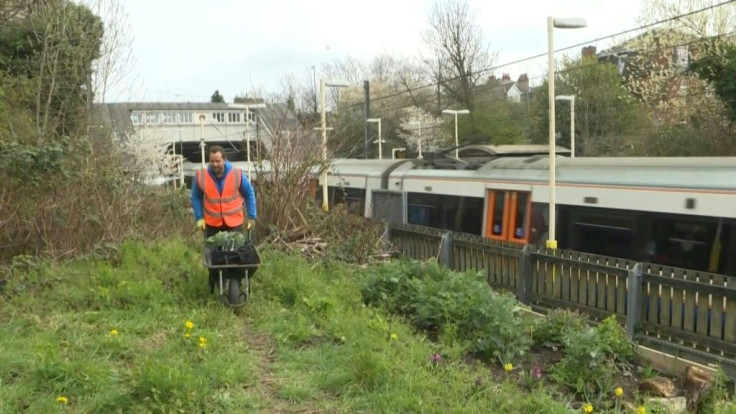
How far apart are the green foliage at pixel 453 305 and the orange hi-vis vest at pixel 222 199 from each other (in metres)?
1.83

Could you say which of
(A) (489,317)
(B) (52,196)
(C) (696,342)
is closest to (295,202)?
(B) (52,196)

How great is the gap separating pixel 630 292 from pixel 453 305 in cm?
252

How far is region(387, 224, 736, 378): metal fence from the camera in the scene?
6969 millimetres

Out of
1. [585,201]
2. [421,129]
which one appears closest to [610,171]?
[585,201]

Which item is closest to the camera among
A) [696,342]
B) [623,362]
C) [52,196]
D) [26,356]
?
[26,356]

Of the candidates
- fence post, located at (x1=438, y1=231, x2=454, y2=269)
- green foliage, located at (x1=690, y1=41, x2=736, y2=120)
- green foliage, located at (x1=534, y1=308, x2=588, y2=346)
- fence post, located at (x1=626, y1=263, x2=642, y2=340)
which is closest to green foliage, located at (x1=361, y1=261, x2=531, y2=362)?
green foliage, located at (x1=534, y1=308, x2=588, y2=346)

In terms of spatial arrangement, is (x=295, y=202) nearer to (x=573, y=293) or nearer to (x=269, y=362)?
(x=573, y=293)

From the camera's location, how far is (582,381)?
5355 millimetres

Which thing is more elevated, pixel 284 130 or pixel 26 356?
pixel 284 130

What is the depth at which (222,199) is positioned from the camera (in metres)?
8.00

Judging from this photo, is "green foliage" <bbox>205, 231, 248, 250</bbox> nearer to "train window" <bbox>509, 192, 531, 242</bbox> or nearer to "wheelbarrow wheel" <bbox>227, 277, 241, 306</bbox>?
"wheelbarrow wheel" <bbox>227, 277, 241, 306</bbox>

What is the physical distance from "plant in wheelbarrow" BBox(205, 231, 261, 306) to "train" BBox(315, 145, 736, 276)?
20.4ft

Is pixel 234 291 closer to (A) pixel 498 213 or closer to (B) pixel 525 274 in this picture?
(B) pixel 525 274

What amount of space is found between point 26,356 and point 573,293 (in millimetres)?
6657
